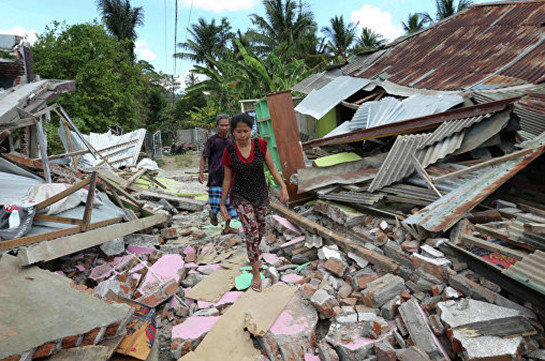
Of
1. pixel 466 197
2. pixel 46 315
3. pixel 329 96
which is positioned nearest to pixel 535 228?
pixel 466 197

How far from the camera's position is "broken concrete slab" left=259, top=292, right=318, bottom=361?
2.12 metres

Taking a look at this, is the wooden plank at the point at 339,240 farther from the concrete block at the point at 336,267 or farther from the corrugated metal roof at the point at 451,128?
the corrugated metal roof at the point at 451,128

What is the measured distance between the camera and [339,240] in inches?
124

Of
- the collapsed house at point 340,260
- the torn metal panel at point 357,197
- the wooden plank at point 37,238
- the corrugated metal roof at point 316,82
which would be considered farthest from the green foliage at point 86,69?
the torn metal panel at point 357,197

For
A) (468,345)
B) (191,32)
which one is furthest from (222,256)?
(191,32)

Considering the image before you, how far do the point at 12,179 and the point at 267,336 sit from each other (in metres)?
4.17

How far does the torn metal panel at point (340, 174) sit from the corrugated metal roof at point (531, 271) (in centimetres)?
185

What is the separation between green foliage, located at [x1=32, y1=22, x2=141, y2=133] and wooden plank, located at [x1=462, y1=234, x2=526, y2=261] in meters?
18.0

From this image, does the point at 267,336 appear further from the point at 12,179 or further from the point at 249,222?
the point at 12,179

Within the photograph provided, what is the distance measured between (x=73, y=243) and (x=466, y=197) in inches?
151

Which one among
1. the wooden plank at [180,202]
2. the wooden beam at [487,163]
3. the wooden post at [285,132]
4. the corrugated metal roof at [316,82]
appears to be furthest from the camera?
the corrugated metal roof at [316,82]

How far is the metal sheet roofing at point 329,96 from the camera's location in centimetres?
752

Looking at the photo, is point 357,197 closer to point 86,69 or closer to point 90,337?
point 90,337

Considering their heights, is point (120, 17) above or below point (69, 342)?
above
